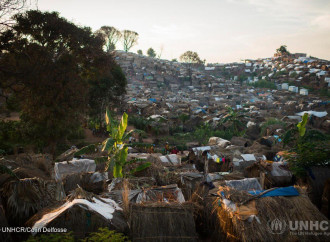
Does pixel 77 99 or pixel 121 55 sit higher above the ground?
pixel 121 55

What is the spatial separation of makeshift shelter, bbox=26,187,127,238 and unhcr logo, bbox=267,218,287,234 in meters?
2.61

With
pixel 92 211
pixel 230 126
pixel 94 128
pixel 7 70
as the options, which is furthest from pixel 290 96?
pixel 92 211

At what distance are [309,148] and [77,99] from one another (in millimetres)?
11044

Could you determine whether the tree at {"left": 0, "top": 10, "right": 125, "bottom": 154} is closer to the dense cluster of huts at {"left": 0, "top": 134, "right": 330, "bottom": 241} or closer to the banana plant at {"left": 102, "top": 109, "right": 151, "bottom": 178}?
the banana plant at {"left": 102, "top": 109, "right": 151, "bottom": 178}

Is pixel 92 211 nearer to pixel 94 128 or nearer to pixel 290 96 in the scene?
pixel 94 128

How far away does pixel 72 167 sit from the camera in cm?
959

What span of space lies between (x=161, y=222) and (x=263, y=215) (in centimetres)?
186

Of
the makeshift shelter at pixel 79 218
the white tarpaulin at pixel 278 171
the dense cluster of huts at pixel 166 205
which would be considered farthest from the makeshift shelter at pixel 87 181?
the white tarpaulin at pixel 278 171

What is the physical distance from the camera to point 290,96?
4634 centimetres

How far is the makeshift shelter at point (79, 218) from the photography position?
4.38 m

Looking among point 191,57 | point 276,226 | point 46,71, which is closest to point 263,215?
point 276,226

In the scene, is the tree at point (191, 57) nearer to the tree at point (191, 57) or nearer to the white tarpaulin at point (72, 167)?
the tree at point (191, 57)

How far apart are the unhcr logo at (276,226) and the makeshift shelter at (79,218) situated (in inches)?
103

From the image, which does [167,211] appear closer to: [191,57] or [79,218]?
[79,218]
